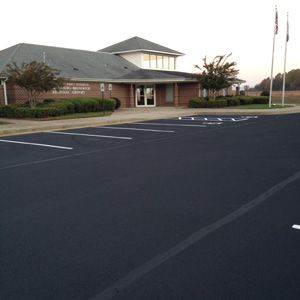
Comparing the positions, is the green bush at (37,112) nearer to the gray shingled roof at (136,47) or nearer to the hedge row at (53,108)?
the hedge row at (53,108)

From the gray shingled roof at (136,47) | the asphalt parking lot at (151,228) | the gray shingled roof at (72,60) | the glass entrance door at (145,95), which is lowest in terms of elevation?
the asphalt parking lot at (151,228)

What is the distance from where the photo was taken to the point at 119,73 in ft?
113

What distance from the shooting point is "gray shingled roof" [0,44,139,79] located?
2909 centimetres

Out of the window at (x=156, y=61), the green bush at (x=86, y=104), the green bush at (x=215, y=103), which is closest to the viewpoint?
the green bush at (x=86, y=104)

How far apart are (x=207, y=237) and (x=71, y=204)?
2269 millimetres

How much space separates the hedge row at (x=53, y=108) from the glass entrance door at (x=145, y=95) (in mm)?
10647

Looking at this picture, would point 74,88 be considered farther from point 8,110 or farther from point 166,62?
point 166,62

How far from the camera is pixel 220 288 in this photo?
2.84 meters

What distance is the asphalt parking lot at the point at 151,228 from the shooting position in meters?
2.93

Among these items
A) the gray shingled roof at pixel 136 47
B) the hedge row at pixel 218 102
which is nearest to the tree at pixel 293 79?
the gray shingled roof at pixel 136 47

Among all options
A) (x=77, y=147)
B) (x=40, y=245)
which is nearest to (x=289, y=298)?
(x=40, y=245)

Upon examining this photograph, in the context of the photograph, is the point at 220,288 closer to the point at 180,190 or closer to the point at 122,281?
the point at 122,281

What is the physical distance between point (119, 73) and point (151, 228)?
1253 inches

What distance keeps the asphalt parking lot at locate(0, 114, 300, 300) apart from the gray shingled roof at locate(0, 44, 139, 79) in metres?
22.2
